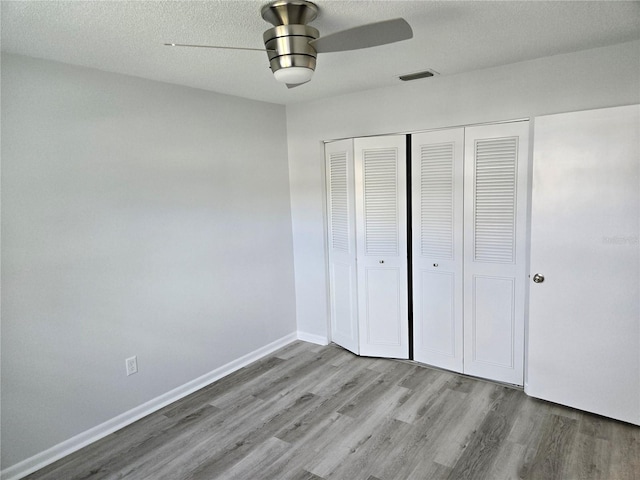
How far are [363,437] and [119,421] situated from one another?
5.38 ft

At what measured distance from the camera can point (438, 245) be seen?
338cm

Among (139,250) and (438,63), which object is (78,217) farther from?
(438,63)

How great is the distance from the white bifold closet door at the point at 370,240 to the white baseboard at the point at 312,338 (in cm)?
23

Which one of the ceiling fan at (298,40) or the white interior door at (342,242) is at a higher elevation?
the ceiling fan at (298,40)

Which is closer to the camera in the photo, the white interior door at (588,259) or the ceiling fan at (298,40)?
the ceiling fan at (298,40)

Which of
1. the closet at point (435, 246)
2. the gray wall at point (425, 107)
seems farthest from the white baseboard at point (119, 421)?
the closet at point (435, 246)

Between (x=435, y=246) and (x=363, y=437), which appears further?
(x=435, y=246)

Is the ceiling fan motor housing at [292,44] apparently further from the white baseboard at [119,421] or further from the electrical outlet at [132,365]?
the white baseboard at [119,421]

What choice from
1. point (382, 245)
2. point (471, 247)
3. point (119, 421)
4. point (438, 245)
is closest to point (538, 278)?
point (471, 247)

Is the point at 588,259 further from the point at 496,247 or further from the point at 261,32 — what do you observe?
the point at 261,32

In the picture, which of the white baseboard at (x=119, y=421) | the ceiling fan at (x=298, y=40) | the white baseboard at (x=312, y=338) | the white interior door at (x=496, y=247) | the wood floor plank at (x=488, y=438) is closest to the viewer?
the ceiling fan at (x=298, y=40)

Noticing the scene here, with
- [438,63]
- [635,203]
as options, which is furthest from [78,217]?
[635,203]

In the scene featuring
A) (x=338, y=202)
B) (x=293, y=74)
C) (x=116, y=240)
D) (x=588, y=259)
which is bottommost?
(x=588, y=259)

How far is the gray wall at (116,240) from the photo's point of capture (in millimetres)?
2340
